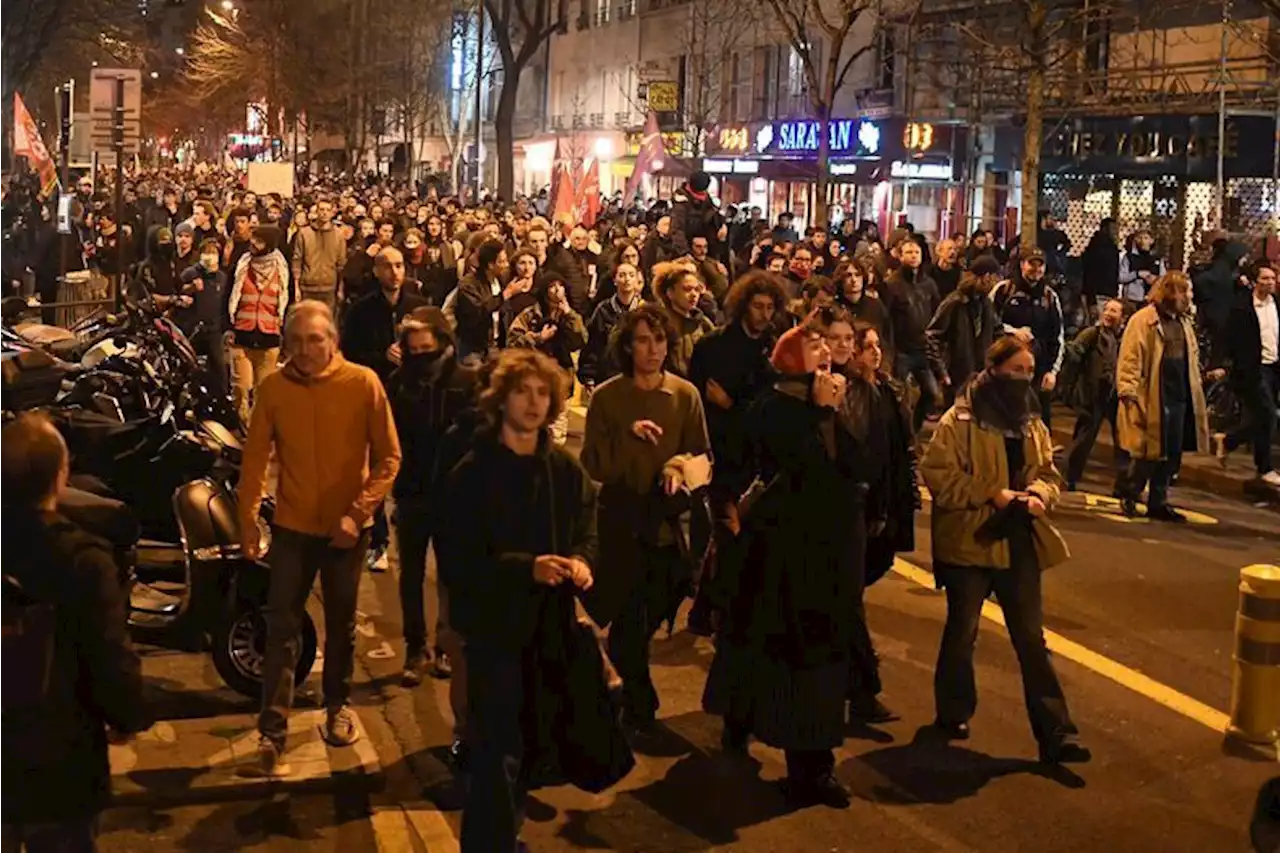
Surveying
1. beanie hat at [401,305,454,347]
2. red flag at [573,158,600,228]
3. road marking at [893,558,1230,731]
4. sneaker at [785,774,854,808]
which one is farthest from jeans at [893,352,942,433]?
red flag at [573,158,600,228]

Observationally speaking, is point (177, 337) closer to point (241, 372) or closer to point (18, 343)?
point (18, 343)

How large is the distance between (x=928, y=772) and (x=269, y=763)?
259 cm

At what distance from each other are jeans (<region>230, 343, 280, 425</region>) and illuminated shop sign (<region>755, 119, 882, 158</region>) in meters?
19.4

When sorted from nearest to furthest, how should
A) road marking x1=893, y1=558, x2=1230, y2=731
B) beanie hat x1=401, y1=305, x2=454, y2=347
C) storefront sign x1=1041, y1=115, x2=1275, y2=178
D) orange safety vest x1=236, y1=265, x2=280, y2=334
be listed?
road marking x1=893, y1=558, x2=1230, y2=731, beanie hat x1=401, y1=305, x2=454, y2=347, orange safety vest x1=236, y1=265, x2=280, y2=334, storefront sign x1=1041, y1=115, x2=1275, y2=178

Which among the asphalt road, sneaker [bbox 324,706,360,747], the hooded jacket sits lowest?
the asphalt road

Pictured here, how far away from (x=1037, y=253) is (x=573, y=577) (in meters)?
9.54

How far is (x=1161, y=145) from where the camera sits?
A: 2641 centimetres

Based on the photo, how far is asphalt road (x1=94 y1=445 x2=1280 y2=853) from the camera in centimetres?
636

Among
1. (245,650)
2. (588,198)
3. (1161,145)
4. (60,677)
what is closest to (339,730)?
(245,650)

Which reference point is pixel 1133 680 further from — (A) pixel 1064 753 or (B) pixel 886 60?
(B) pixel 886 60

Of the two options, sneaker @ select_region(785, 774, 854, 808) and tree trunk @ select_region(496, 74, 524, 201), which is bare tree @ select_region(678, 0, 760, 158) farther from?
sneaker @ select_region(785, 774, 854, 808)

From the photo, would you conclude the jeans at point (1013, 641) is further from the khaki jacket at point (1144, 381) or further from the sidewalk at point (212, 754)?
the khaki jacket at point (1144, 381)

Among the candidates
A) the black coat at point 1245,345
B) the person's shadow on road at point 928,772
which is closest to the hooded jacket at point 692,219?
the black coat at point 1245,345

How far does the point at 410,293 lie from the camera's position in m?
11.0
